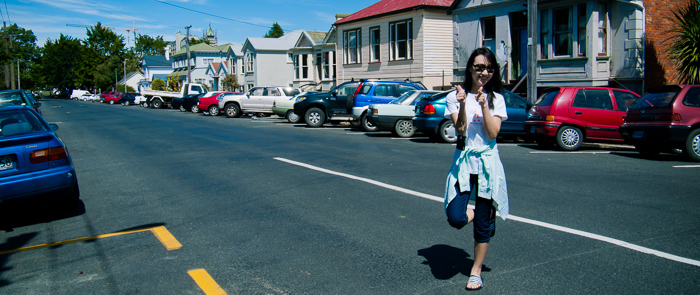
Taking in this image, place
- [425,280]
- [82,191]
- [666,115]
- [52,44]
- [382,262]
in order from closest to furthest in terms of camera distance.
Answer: [425,280] < [382,262] < [82,191] < [666,115] < [52,44]

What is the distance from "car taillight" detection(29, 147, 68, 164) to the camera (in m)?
6.60

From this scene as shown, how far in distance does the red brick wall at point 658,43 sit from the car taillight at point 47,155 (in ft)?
65.7

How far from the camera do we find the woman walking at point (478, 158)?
394 cm

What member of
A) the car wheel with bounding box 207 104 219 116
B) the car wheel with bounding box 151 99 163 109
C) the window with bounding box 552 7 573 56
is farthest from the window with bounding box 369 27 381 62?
the car wheel with bounding box 151 99 163 109

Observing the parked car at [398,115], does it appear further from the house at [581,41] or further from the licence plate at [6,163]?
the licence plate at [6,163]

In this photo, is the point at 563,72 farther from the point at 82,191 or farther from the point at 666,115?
the point at 82,191

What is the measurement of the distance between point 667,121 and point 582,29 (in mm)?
10511

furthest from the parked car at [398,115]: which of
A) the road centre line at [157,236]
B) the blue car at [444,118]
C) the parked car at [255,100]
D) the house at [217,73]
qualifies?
the house at [217,73]

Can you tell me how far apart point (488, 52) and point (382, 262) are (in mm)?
2041

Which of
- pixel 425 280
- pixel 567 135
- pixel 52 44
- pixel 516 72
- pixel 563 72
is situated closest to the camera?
pixel 425 280

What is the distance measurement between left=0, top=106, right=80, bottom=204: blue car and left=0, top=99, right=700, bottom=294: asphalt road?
0.40 m

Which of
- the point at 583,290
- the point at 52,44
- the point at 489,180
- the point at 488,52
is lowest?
the point at 583,290

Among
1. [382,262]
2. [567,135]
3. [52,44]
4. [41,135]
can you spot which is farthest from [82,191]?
[52,44]

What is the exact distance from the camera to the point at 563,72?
20812 mm
